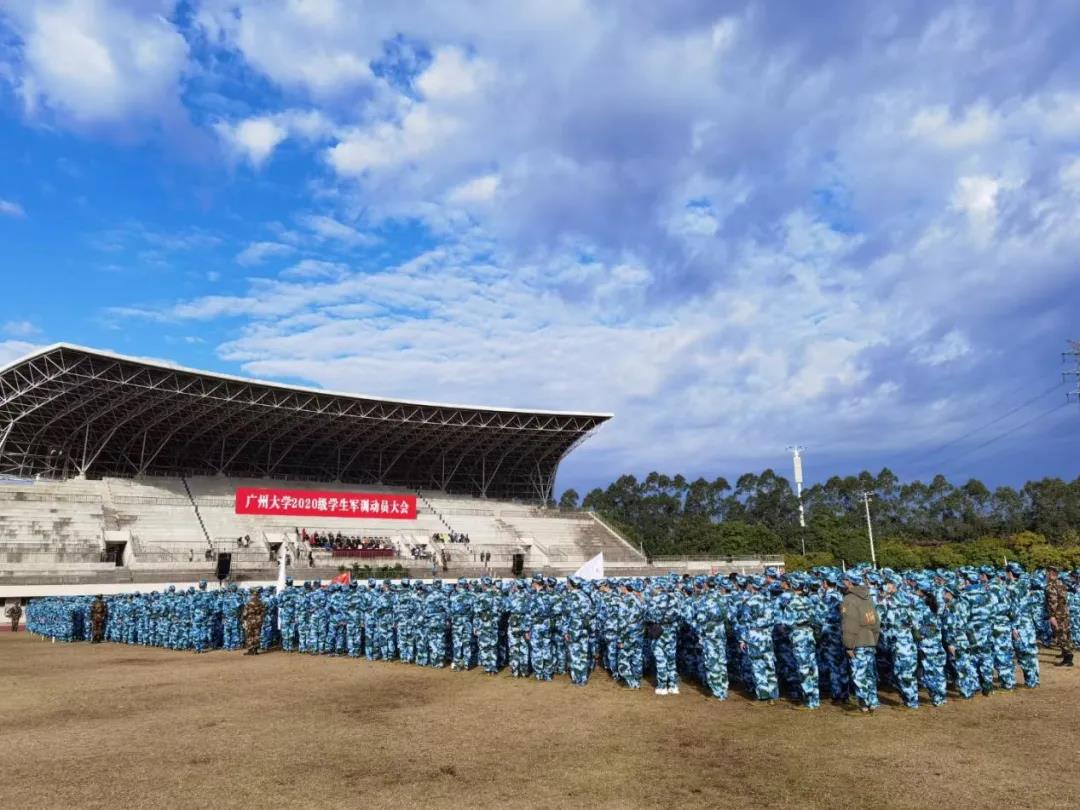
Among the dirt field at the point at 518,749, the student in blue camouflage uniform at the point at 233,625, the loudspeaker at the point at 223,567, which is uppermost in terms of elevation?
the loudspeaker at the point at 223,567

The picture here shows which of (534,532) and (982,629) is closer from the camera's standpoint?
(982,629)

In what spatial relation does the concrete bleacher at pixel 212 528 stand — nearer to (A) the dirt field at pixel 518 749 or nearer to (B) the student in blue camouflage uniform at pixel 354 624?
→ (B) the student in blue camouflage uniform at pixel 354 624

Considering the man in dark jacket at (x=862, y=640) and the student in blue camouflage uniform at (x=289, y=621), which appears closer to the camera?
the man in dark jacket at (x=862, y=640)

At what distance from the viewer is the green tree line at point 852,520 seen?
43375 mm

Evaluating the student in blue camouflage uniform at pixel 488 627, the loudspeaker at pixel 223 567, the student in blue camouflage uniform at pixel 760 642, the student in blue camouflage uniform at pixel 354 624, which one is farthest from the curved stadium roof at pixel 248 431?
the student in blue camouflage uniform at pixel 760 642

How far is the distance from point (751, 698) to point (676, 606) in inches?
61.6

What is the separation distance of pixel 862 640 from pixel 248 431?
143 ft

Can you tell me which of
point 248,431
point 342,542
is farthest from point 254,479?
point 342,542

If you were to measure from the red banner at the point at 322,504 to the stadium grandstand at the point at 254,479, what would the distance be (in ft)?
0.30

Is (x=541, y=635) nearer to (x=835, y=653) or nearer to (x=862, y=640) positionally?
(x=835, y=653)

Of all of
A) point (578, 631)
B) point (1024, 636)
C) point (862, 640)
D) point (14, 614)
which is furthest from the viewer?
point (14, 614)

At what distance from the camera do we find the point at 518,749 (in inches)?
301

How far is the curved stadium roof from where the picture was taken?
35781 millimetres

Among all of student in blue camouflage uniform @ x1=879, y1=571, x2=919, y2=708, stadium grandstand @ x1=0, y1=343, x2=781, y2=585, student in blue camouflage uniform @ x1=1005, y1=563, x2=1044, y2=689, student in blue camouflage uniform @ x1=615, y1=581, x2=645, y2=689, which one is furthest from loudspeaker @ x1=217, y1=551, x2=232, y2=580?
student in blue camouflage uniform @ x1=1005, y1=563, x2=1044, y2=689
